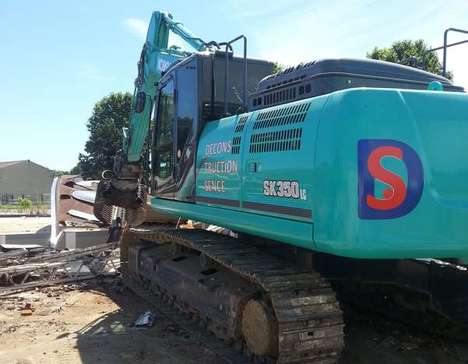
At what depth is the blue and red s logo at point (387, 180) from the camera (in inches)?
127

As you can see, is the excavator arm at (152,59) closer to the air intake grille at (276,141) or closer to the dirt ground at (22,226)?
the air intake grille at (276,141)

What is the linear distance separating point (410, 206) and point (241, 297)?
1804 mm

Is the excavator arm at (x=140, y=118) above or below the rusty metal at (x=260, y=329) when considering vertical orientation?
above

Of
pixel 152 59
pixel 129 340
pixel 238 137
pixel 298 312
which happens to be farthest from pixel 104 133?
pixel 298 312

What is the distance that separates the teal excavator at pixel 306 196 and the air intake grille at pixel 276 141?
0.01 m

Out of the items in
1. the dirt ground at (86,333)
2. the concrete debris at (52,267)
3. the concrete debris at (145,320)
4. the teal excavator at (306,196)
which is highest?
the teal excavator at (306,196)

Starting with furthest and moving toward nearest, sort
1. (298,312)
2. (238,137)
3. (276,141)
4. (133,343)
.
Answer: (133,343), (238,137), (276,141), (298,312)

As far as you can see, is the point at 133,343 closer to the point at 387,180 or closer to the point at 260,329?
the point at 260,329

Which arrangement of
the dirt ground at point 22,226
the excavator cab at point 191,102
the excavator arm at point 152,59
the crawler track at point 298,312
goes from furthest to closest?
the dirt ground at point 22,226, the excavator arm at point 152,59, the excavator cab at point 191,102, the crawler track at point 298,312

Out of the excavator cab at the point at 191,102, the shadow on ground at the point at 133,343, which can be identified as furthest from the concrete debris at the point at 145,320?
the excavator cab at the point at 191,102

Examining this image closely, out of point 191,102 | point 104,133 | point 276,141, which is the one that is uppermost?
point 104,133

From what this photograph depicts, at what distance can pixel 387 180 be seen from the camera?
128 inches

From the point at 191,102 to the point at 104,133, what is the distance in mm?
36651

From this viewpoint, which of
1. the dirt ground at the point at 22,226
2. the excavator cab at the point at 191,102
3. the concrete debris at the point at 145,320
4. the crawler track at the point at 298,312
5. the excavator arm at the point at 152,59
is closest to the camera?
the crawler track at the point at 298,312
